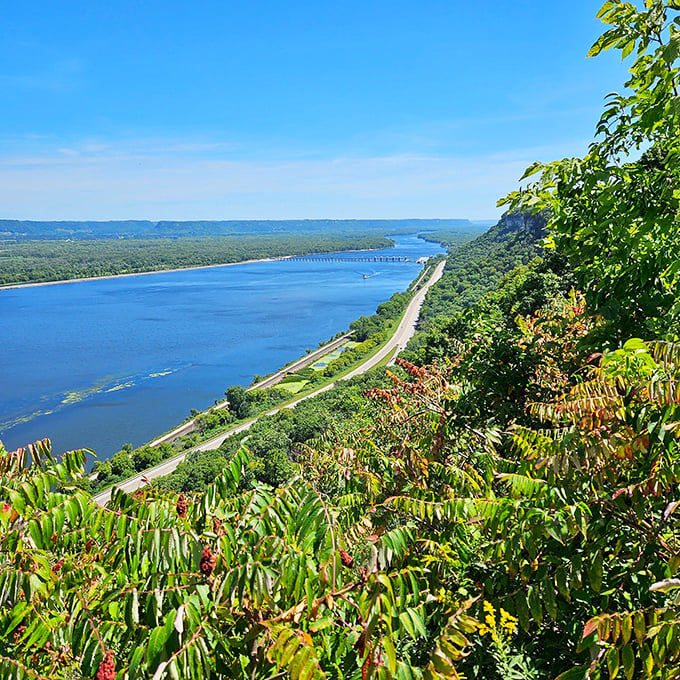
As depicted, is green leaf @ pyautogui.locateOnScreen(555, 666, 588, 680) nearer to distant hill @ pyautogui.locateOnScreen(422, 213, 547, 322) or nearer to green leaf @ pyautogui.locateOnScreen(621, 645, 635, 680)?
green leaf @ pyautogui.locateOnScreen(621, 645, 635, 680)

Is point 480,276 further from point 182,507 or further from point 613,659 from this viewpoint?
point 613,659

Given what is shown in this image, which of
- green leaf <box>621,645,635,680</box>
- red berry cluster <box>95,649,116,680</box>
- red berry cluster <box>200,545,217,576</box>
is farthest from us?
red berry cluster <box>200,545,217,576</box>

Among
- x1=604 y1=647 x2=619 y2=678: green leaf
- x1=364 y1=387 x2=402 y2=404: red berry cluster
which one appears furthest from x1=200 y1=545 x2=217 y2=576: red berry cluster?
x1=364 y1=387 x2=402 y2=404: red berry cluster

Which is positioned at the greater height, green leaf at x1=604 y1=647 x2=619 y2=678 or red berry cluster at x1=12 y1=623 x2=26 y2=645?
green leaf at x1=604 y1=647 x2=619 y2=678

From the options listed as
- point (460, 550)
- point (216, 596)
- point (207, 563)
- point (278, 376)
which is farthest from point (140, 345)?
point (216, 596)

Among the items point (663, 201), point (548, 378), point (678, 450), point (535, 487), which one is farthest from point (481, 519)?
point (548, 378)

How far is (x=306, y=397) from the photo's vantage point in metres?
49.3

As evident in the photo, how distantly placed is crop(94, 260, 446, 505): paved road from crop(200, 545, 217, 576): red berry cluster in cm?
68

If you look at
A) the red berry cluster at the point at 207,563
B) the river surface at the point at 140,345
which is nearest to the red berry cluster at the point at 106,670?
the red berry cluster at the point at 207,563

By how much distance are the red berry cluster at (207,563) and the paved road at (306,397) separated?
2.24 feet

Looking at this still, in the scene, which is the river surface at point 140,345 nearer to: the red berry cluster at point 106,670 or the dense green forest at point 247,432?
the dense green forest at point 247,432

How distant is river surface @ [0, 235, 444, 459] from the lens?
1876 inches

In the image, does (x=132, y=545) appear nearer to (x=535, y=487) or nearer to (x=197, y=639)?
(x=197, y=639)

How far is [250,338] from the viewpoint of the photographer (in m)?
78.6
